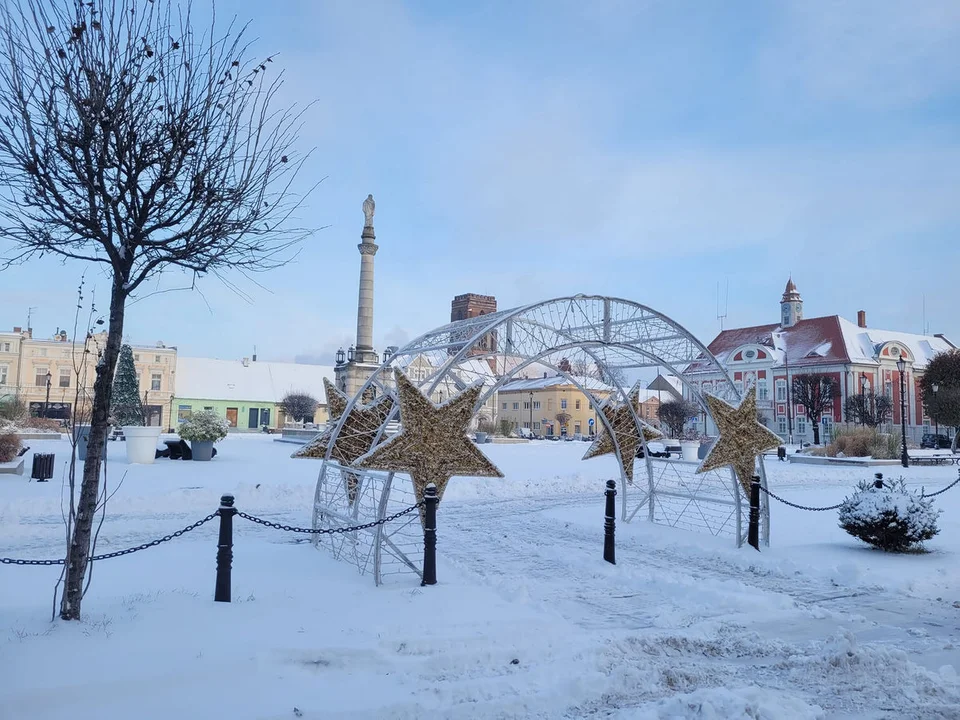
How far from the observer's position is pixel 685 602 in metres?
8.12

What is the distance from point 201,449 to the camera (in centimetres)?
2500

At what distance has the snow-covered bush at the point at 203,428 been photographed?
82.2 ft

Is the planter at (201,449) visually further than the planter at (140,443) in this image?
Yes

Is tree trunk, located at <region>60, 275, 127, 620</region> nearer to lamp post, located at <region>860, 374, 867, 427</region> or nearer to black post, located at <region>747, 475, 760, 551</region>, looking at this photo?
black post, located at <region>747, 475, 760, 551</region>

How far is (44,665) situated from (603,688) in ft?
13.0

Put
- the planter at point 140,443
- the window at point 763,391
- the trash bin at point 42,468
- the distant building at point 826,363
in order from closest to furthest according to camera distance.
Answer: the trash bin at point 42,468 < the planter at point 140,443 < the distant building at point 826,363 < the window at point 763,391

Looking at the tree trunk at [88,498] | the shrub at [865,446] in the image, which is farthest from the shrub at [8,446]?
the shrub at [865,446]

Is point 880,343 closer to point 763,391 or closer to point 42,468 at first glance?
point 763,391

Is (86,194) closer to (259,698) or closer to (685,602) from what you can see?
(259,698)

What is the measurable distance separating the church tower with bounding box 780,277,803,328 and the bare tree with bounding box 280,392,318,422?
173ft

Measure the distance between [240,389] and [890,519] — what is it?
70.6m

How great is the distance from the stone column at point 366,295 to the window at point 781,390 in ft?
164

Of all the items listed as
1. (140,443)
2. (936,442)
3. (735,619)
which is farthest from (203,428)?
(936,442)

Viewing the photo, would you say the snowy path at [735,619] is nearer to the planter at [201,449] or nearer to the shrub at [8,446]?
the shrub at [8,446]
